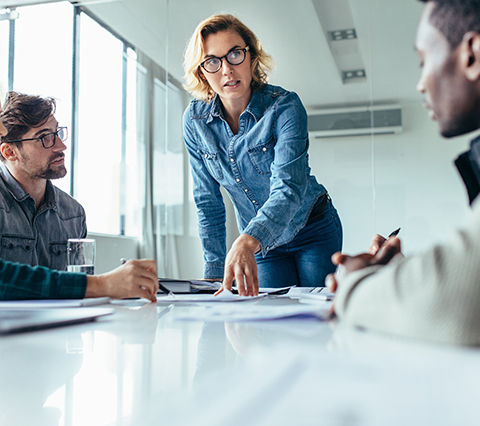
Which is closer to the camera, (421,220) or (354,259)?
(354,259)

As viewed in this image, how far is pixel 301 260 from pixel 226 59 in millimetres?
765

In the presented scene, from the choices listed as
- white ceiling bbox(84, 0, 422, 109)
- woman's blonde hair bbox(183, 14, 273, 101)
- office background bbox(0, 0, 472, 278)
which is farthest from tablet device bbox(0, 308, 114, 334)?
white ceiling bbox(84, 0, 422, 109)

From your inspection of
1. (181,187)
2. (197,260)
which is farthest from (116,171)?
(197,260)

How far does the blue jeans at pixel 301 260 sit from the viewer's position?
1721mm

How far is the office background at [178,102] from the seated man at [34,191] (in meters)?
2.09

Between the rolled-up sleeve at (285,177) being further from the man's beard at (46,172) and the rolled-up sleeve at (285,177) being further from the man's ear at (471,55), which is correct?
the man's beard at (46,172)

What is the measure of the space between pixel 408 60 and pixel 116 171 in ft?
8.77

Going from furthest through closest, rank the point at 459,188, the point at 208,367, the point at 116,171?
1. the point at 116,171
2. the point at 459,188
3. the point at 208,367

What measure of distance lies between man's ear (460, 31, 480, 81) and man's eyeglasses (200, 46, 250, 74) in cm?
118

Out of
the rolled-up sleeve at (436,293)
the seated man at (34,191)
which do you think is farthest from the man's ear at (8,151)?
the rolled-up sleeve at (436,293)

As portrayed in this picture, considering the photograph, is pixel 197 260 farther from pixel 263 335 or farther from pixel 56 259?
pixel 263 335

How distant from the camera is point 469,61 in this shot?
20.7 inches

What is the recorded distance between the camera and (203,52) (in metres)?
1.69

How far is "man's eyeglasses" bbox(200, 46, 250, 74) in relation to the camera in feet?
5.41
